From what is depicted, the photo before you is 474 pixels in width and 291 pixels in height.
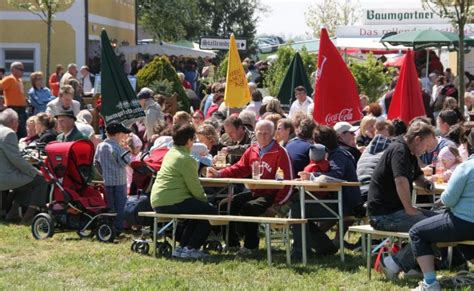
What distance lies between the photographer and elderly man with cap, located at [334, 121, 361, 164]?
11742 mm

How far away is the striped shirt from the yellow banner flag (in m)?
4.73

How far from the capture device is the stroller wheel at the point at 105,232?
12.0 metres

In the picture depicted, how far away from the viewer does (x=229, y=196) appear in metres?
11.4

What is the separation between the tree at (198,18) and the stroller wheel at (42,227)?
43098mm

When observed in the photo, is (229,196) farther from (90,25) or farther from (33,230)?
(90,25)

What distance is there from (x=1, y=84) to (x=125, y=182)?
28.1 feet

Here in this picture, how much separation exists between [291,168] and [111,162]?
256cm

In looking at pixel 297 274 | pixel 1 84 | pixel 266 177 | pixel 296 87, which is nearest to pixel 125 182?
pixel 266 177

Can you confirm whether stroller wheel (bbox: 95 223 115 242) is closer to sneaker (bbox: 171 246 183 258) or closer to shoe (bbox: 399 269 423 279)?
sneaker (bbox: 171 246 183 258)

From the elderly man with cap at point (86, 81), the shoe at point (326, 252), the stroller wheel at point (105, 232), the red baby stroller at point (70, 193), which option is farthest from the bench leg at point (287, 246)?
the elderly man with cap at point (86, 81)

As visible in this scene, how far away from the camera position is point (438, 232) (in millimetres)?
8469

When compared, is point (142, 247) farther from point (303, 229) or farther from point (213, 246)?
point (303, 229)

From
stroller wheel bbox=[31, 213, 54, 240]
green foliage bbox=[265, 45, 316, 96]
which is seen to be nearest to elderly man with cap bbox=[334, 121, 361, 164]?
stroller wheel bbox=[31, 213, 54, 240]

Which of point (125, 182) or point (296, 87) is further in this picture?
point (296, 87)
